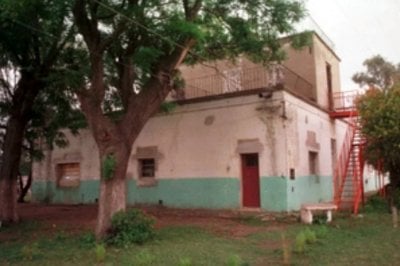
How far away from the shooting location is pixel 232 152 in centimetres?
1636

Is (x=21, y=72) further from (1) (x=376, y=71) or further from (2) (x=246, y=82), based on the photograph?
(1) (x=376, y=71)

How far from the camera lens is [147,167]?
19.1 metres

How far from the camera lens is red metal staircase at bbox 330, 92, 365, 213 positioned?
50.2 feet

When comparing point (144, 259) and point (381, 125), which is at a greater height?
point (381, 125)

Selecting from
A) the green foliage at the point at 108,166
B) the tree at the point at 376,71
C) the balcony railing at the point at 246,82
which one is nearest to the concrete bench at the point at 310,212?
the balcony railing at the point at 246,82

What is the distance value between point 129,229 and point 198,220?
14.6 ft

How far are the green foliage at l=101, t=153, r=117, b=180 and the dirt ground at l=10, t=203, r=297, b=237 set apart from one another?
278 centimetres

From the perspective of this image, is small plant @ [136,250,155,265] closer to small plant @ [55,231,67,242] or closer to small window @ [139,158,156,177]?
small plant @ [55,231,67,242]

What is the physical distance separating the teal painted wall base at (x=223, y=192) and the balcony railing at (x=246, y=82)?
3.77 metres

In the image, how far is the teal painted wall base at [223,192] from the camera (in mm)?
15070

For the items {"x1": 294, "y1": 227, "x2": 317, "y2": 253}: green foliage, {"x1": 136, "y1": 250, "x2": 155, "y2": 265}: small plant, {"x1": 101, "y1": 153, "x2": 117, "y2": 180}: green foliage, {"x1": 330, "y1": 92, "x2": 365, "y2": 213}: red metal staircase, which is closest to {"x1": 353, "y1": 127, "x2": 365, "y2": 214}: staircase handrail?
{"x1": 330, "y1": 92, "x2": 365, "y2": 213}: red metal staircase

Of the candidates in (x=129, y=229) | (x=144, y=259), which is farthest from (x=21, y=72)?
(x=144, y=259)

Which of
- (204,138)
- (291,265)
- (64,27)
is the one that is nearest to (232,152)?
(204,138)

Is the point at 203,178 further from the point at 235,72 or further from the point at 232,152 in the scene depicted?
the point at 235,72
